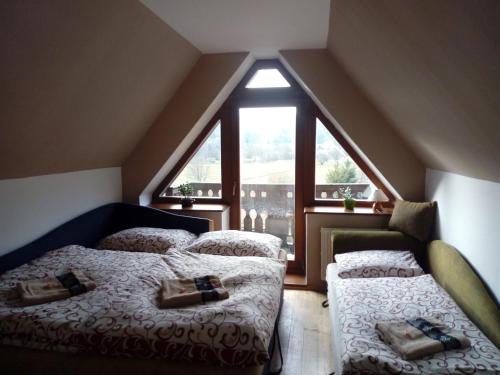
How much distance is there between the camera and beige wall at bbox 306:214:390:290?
331 centimetres

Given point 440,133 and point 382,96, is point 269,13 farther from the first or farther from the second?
point 440,133

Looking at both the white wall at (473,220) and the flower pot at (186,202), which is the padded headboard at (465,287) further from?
the flower pot at (186,202)

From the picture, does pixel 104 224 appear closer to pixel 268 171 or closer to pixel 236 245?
pixel 236 245

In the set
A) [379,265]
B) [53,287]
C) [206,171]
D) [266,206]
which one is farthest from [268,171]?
[53,287]

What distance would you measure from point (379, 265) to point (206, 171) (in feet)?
7.18

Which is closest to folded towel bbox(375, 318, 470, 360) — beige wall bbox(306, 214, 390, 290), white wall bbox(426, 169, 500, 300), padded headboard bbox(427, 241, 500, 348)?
padded headboard bbox(427, 241, 500, 348)

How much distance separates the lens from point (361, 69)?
2.61 meters

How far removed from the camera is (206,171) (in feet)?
12.9

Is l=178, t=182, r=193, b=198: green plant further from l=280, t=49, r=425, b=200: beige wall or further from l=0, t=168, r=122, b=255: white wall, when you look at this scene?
l=280, t=49, r=425, b=200: beige wall

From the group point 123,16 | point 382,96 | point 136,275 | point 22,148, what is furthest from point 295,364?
point 123,16

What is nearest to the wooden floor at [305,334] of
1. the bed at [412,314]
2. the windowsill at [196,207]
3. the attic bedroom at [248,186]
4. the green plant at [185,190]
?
the attic bedroom at [248,186]

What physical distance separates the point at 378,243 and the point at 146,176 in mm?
2488

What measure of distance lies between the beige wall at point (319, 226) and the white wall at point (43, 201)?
2172 millimetres

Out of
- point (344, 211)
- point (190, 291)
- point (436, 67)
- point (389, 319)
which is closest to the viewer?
point (436, 67)
